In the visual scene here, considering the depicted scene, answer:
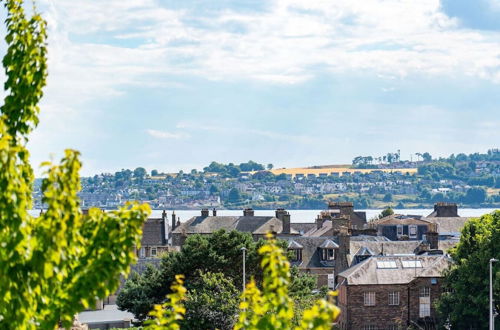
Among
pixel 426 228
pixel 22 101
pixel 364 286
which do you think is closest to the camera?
pixel 22 101

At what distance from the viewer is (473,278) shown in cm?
6222

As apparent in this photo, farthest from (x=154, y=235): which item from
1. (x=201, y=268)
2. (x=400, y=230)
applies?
(x=201, y=268)

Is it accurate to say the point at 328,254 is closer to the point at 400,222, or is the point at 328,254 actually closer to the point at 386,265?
the point at 386,265

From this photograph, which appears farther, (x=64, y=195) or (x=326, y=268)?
(x=326, y=268)

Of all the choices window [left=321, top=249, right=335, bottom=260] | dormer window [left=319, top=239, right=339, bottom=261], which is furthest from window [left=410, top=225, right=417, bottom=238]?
window [left=321, top=249, right=335, bottom=260]

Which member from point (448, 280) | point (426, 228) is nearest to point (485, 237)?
point (448, 280)

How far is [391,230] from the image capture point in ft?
413

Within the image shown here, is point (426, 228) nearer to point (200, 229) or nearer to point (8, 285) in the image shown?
point (200, 229)

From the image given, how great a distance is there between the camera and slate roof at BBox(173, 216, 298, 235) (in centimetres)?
13300

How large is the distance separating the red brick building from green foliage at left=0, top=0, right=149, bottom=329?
60.9 metres

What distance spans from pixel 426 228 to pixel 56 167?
114 m

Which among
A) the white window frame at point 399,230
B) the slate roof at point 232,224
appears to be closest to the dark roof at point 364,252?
the white window frame at point 399,230

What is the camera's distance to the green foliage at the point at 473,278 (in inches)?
2424

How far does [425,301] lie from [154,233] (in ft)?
210
